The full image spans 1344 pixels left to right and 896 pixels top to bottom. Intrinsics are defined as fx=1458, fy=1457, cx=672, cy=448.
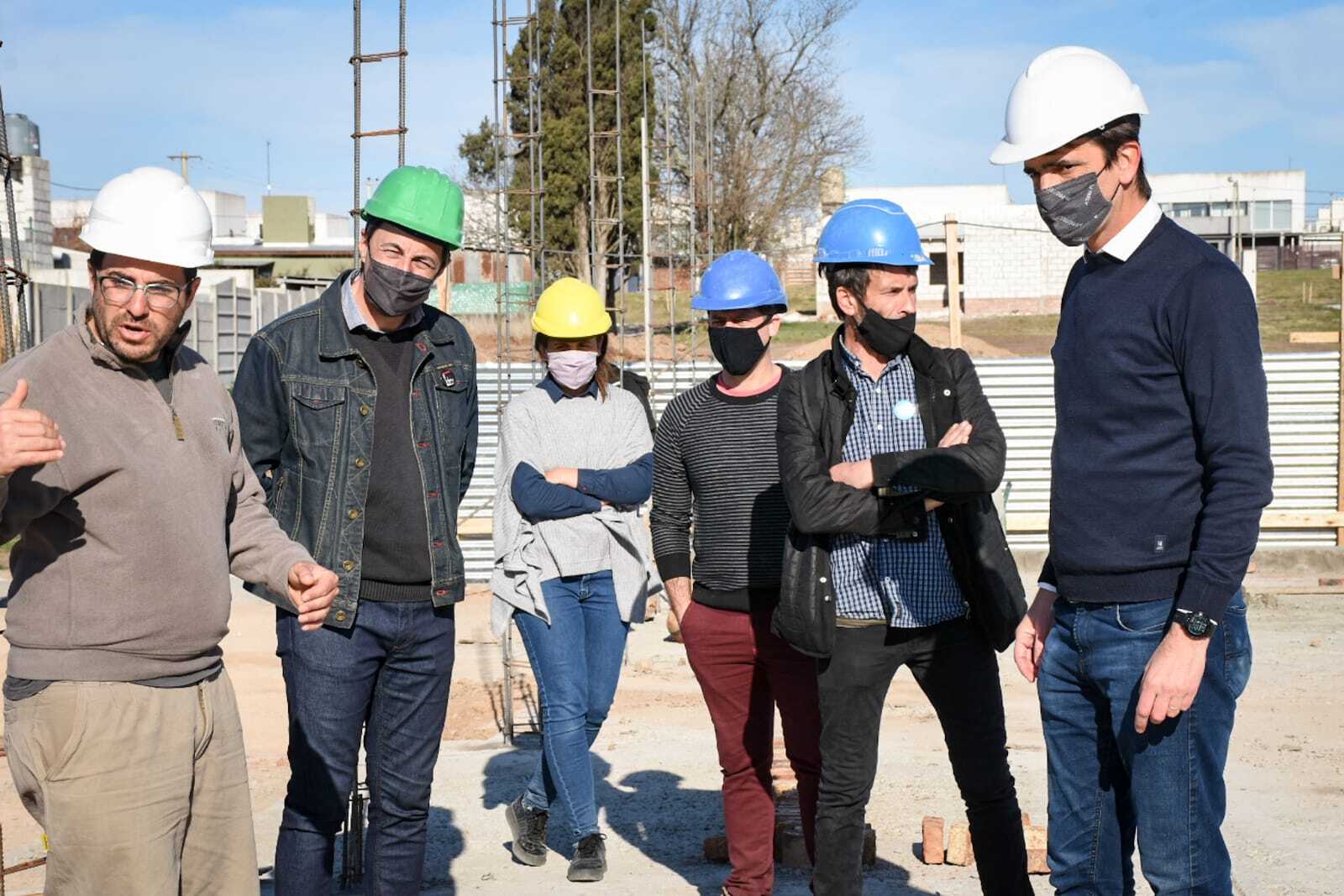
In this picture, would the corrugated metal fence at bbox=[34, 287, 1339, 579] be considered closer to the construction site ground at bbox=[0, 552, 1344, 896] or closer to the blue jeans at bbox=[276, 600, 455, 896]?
the construction site ground at bbox=[0, 552, 1344, 896]

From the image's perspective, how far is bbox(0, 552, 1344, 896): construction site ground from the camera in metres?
5.55

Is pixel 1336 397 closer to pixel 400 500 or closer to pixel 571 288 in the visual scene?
pixel 571 288

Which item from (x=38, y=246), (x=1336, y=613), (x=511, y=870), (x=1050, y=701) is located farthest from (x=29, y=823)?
(x=38, y=246)

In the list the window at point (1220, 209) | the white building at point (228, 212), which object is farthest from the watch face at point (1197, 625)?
the white building at point (228, 212)

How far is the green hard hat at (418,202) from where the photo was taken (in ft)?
13.8

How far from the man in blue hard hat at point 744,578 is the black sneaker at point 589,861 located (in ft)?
2.21

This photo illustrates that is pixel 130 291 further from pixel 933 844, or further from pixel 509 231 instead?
pixel 509 231

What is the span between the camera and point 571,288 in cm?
606

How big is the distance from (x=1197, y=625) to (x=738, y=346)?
→ 2.33 m

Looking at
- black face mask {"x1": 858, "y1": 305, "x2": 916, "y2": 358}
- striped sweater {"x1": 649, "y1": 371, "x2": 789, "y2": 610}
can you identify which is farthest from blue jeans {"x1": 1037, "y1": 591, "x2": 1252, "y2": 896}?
striped sweater {"x1": 649, "y1": 371, "x2": 789, "y2": 610}

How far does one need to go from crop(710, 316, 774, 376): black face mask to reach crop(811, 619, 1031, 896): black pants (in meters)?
1.23

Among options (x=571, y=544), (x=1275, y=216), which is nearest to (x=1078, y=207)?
(x=571, y=544)

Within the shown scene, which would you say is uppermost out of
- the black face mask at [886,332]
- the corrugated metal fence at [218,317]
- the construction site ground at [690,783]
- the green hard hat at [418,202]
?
the corrugated metal fence at [218,317]

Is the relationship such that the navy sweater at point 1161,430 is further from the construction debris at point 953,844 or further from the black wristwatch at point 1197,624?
the construction debris at point 953,844
